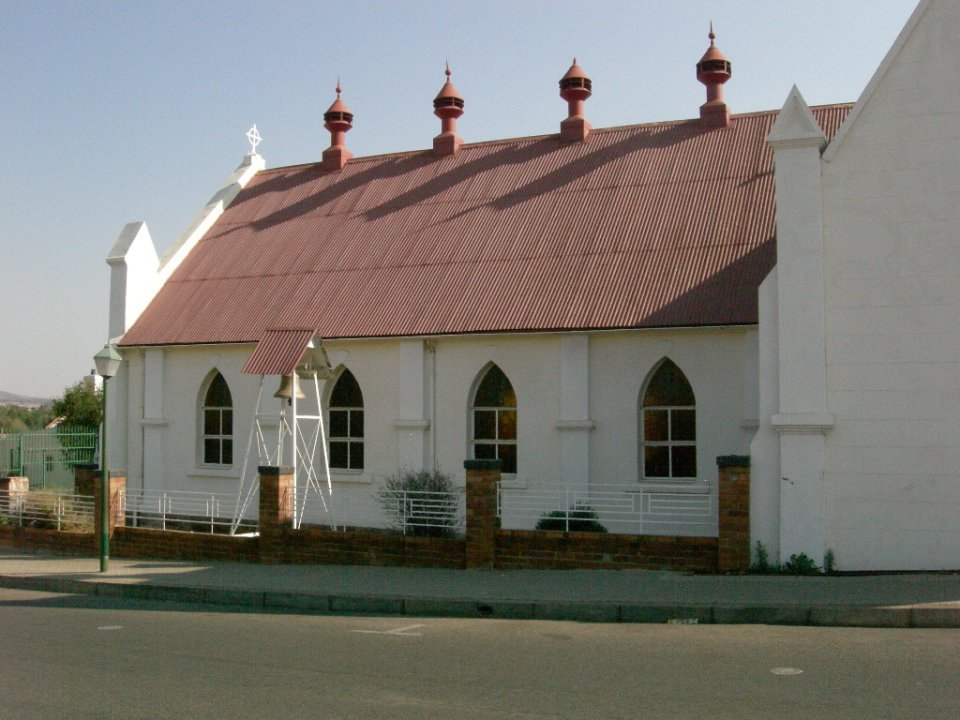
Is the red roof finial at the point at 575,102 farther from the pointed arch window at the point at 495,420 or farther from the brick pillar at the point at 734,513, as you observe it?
the brick pillar at the point at 734,513

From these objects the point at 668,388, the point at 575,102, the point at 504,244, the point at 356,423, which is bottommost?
the point at 356,423

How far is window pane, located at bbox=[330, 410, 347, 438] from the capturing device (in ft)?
70.3

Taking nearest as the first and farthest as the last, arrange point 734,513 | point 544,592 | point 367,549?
point 544,592 < point 734,513 < point 367,549

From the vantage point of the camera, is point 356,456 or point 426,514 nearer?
point 426,514

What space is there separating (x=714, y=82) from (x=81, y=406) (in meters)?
24.5

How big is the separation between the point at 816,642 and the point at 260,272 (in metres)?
16.6

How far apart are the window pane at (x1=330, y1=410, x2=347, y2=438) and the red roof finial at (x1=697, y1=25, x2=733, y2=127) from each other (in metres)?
9.93

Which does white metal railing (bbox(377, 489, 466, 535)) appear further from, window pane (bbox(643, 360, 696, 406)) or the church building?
window pane (bbox(643, 360, 696, 406))

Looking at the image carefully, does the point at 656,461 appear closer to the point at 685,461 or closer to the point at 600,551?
the point at 685,461

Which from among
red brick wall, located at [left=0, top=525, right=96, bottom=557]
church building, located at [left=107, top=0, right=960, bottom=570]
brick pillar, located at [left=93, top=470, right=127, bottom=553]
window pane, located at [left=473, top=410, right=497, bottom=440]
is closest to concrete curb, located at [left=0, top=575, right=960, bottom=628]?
church building, located at [left=107, top=0, right=960, bottom=570]

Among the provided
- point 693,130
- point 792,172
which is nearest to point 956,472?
point 792,172

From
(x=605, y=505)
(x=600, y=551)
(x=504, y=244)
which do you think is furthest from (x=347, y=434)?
(x=600, y=551)

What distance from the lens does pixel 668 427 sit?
18.5 m

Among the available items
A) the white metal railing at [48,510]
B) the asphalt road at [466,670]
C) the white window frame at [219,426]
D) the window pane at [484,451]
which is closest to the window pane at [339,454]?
the white window frame at [219,426]
